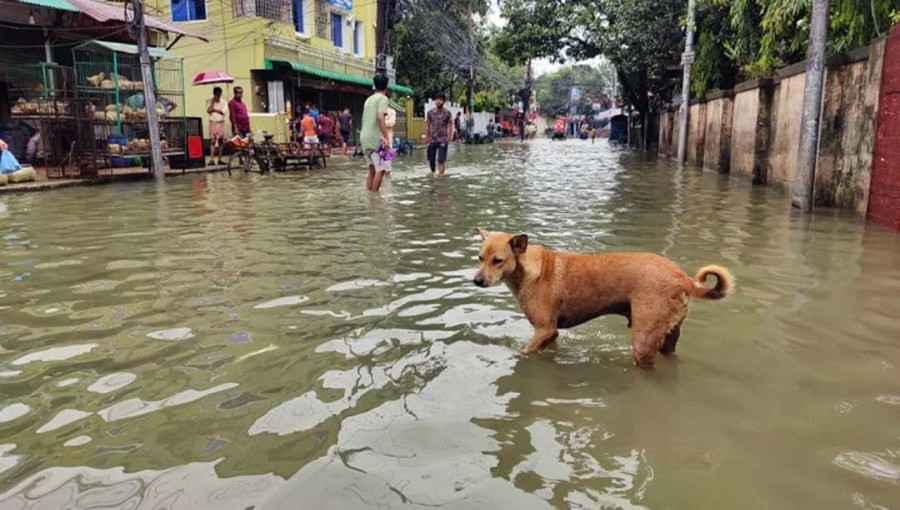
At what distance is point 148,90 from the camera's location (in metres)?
15.0

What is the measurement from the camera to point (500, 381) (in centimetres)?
374

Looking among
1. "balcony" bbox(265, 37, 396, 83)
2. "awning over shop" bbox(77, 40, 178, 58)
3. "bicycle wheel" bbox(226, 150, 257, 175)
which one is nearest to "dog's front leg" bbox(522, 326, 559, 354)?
"bicycle wheel" bbox(226, 150, 257, 175)

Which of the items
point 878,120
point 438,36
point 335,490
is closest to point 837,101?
point 878,120

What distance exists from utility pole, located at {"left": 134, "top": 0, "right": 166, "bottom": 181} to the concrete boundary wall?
13.1 m

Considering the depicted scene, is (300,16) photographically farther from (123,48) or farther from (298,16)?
(123,48)

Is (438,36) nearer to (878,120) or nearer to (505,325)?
(878,120)

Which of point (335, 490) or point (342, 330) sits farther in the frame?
point (342, 330)

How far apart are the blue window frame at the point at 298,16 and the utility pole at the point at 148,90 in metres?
12.7

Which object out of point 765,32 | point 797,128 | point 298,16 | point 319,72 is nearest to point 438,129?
point 765,32

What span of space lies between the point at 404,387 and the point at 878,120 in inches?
321

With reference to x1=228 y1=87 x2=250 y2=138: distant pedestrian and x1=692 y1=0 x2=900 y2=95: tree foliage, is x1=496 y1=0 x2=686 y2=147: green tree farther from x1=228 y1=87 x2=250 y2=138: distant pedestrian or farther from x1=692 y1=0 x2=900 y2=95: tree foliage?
x1=228 y1=87 x2=250 y2=138: distant pedestrian

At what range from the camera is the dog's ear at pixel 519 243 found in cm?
394

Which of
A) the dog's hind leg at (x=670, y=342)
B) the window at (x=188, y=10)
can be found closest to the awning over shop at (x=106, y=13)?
the window at (x=188, y=10)

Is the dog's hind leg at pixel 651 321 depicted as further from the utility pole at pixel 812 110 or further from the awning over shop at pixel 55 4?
the awning over shop at pixel 55 4
